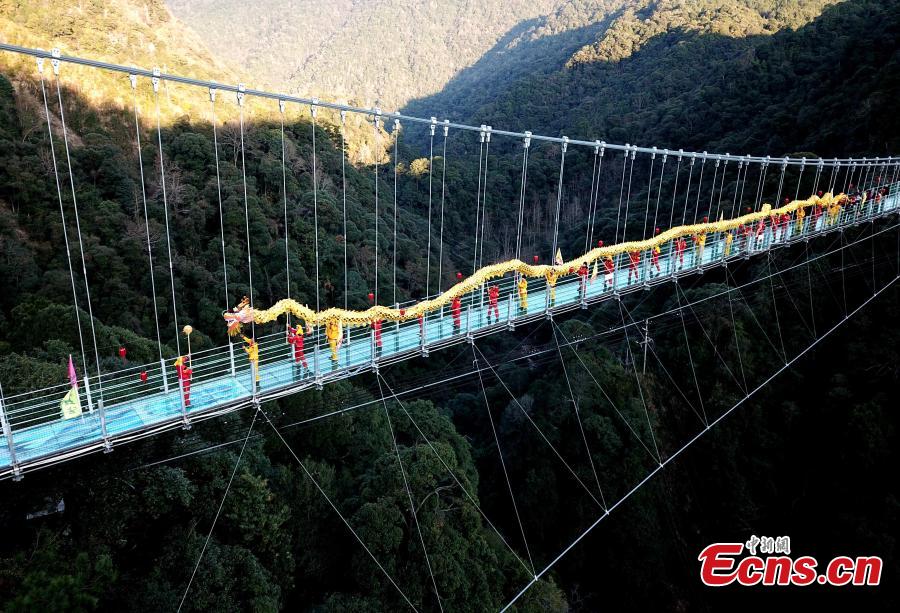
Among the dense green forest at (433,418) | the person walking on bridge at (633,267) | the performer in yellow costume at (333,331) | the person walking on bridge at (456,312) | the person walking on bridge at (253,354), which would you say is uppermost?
the person walking on bridge at (253,354)

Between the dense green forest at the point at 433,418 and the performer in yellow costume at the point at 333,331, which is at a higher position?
the performer in yellow costume at the point at 333,331

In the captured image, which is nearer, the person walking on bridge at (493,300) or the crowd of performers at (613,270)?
the crowd of performers at (613,270)

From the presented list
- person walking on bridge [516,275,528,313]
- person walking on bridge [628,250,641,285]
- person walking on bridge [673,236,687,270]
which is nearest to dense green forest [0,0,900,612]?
person walking on bridge [516,275,528,313]

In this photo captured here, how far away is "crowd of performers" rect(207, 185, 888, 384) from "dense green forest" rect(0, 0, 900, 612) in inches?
53.6

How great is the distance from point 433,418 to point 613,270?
301 inches

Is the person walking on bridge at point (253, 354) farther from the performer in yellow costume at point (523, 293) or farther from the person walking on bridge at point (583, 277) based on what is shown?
the person walking on bridge at point (583, 277)

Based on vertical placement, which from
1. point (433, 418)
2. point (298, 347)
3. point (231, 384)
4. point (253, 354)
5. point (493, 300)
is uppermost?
point (253, 354)

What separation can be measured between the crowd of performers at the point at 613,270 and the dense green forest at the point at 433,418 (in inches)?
53.6

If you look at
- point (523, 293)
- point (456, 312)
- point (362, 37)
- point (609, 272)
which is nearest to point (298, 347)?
point (456, 312)

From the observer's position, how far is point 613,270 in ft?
32.7

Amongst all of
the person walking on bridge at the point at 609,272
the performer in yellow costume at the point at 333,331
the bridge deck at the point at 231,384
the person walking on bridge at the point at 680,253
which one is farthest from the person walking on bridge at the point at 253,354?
the person walking on bridge at the point at 680,253

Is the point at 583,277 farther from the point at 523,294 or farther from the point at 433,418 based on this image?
the point at 433,418

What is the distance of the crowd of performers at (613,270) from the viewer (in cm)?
649

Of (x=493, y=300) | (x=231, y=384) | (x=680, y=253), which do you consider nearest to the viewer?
(x=231, y=384)
